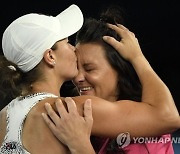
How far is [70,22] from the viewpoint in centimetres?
167

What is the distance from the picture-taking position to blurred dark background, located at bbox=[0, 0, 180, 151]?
3621 millimetres

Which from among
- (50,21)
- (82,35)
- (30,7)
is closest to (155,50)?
(30,7)

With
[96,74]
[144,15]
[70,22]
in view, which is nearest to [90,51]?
[96,74]

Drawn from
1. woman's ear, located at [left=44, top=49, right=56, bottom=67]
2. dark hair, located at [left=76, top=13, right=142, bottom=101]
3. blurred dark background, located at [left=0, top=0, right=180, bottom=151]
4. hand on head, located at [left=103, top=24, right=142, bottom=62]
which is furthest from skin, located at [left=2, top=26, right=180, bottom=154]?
blurred dark background, located at [left=0, top=0, right=180, bottom=151]

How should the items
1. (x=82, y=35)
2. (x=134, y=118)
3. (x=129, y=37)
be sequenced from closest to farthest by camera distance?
1. (x=134, y=118)
2. (x=129, y=37)
3. (x=82, y=35)

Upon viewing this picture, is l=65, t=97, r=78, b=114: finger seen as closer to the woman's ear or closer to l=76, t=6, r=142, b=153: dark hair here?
the woman's ear

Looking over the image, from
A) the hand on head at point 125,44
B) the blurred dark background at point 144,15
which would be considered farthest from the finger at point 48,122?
the blurred dark background at point 144,15

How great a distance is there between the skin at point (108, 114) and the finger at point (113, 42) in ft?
0.61

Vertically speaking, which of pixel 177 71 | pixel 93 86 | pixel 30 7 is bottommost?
pixel 177 71

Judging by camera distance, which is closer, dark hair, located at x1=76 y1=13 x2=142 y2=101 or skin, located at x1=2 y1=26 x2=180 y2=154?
skin, located at x1=2 y1=26 x2=180 y2=154

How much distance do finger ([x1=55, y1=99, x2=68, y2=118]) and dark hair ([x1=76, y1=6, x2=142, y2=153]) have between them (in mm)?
433

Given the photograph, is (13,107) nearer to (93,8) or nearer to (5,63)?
(5,63)

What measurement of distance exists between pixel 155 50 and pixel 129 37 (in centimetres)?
219

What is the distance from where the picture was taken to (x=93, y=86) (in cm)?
183
